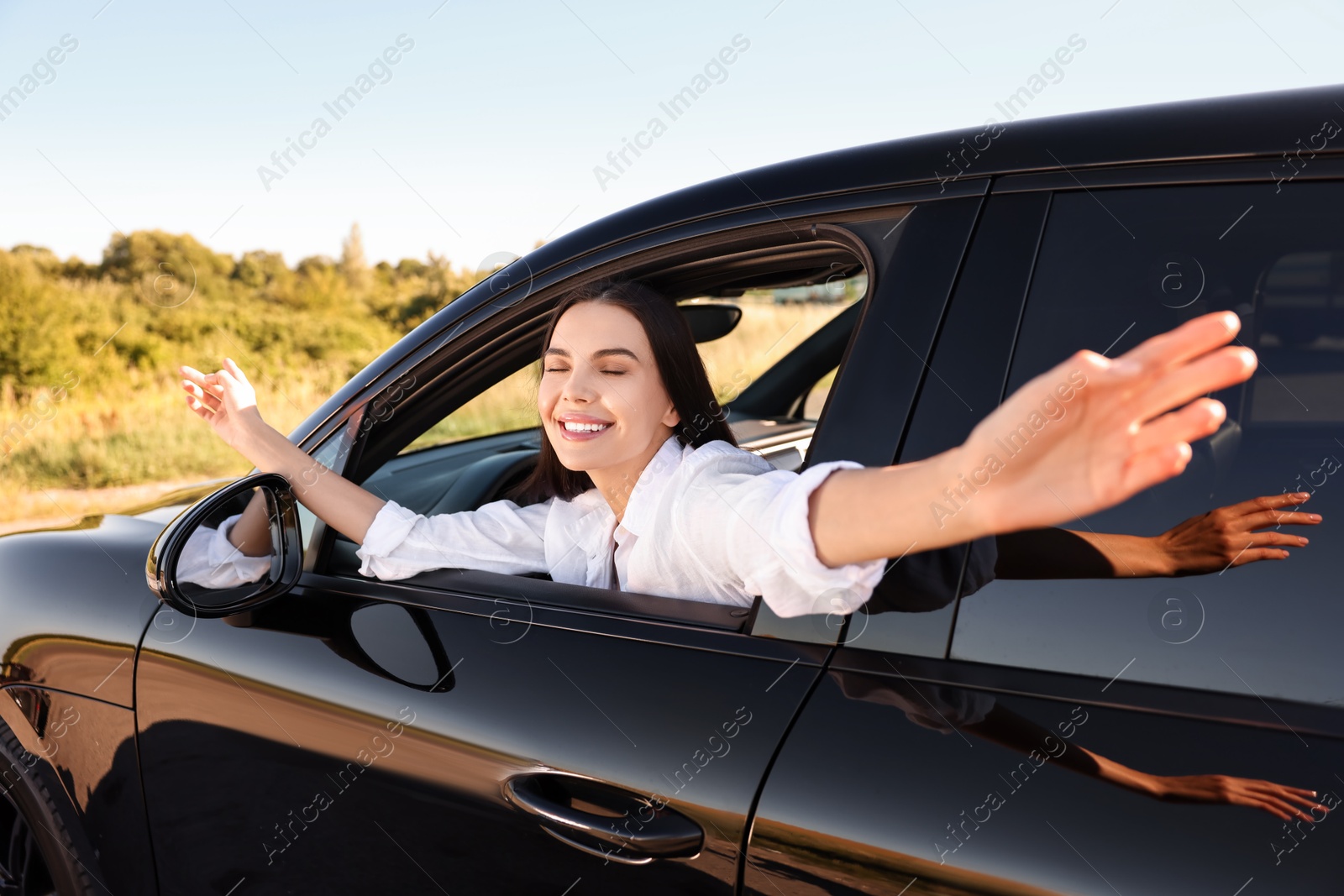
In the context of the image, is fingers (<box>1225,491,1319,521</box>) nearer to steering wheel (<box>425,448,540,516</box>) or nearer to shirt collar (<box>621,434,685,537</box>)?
shirt collar (<box>621,434,685,537</box>)

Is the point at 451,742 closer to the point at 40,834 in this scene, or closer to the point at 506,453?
the point at 40,834

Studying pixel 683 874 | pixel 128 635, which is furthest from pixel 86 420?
pixel 683 874

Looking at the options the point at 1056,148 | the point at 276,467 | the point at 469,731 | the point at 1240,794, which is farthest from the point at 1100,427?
the point at 276,467

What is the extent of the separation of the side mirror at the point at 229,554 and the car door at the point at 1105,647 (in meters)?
1.05

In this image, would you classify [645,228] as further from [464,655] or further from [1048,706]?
[1048,706]

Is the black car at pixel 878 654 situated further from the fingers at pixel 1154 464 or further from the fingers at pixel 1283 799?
the fingers at pixel 1154 464

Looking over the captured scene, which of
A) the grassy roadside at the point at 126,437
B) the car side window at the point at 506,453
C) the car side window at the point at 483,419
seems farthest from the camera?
the car side window at the point at 483,419

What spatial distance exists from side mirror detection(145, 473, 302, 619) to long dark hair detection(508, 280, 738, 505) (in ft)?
1.69

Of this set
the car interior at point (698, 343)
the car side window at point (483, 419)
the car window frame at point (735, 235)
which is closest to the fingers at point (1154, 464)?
the car window frame at point (735, 235)

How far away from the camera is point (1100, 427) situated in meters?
0.89

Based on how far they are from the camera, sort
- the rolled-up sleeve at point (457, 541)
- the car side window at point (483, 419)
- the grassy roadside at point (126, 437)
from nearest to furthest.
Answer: the rolled-up sleeve at point (457, 541), the grassy roadside at point (126, 437), the car side window at point (483, 419)

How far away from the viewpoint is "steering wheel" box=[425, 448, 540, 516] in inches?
A: 92.7

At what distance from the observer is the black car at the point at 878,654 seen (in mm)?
994

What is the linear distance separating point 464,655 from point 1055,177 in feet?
3.48
